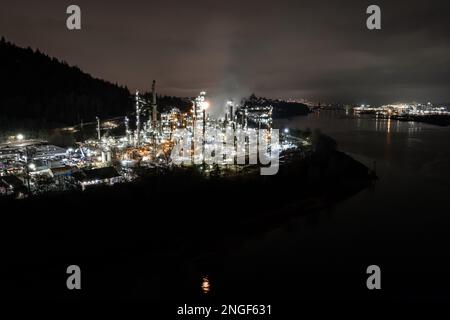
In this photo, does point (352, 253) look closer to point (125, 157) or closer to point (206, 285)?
point (206, 285)

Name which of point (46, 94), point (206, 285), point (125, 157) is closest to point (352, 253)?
point (206, 285)

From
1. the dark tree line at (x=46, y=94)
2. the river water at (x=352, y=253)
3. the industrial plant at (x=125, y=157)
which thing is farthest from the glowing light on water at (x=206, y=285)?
the dark tree line at (x=46, y=94)

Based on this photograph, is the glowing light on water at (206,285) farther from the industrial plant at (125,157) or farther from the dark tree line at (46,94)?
the dark tree line at (46,94)

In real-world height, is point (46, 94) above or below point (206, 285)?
above

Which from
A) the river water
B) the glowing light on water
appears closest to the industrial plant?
the river water

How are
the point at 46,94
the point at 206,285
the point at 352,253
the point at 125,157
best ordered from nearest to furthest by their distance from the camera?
1. the point at 206,285
2. the point at 352,253
3. the point at 125,157
4. the point at 46,94

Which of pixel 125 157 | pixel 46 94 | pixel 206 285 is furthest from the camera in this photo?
pixel 46 94

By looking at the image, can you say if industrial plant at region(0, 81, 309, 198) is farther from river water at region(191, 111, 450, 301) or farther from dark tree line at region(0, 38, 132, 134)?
river water at region(191, 111, 450, 301)
